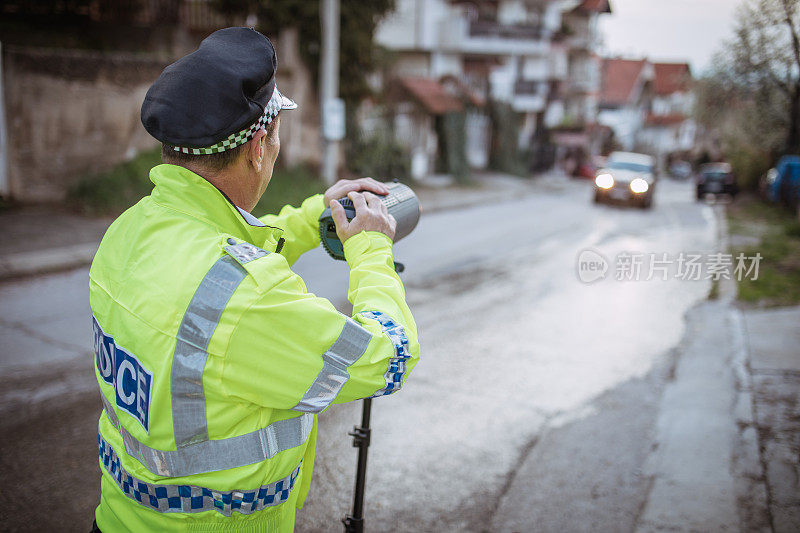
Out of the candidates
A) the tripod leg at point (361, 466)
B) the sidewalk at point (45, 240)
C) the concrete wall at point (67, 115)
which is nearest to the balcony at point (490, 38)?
the concrete wall at point (67, 115)

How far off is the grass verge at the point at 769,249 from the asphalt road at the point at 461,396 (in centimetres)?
74

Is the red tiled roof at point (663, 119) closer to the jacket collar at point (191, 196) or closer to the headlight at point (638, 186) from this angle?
the headlight at point (638, 186)

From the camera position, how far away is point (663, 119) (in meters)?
55.7

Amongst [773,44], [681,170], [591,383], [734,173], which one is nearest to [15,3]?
[591,383]

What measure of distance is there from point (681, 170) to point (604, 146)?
246 inches

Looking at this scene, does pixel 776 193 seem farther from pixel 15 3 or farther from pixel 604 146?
pixel 604 146

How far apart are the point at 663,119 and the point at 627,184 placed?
137 ft

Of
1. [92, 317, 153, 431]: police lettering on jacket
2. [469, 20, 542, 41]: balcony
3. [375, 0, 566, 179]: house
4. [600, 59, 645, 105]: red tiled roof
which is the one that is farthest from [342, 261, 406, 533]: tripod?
[600, 59, 645, 105]: red tiled roof

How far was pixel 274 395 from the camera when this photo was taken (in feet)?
4.35

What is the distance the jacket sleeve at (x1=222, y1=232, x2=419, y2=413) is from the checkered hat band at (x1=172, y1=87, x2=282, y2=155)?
0.33 m

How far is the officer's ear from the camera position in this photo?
148 centimetres

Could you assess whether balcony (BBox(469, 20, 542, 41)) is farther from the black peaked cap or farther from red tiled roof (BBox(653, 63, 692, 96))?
red tiled roof (BBox(653, 63, 692, 96))

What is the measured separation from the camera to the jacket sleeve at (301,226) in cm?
211

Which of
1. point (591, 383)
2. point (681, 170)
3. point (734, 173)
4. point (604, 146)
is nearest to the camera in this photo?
point (591, 383)
